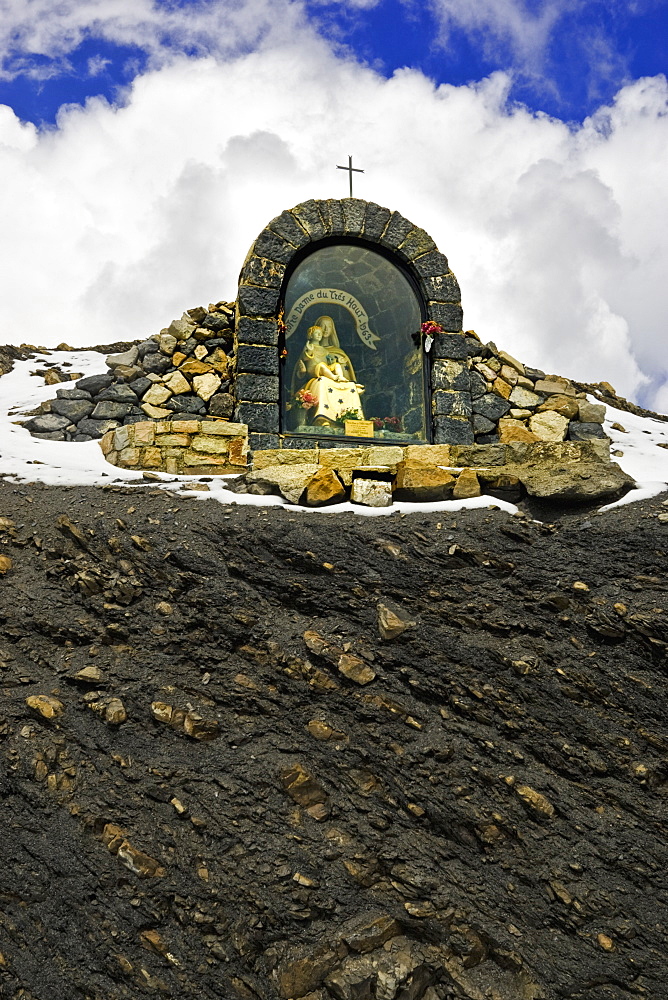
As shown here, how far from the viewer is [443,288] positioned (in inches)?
337

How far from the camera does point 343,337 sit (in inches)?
343

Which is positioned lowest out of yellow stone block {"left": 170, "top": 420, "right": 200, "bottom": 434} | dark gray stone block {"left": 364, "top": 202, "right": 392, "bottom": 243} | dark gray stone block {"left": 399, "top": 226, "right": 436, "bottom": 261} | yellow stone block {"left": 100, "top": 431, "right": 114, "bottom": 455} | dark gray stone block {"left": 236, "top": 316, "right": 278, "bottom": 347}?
yellow stone block {"left": 100, "top": 431, "right": 114, "bottom": 455}

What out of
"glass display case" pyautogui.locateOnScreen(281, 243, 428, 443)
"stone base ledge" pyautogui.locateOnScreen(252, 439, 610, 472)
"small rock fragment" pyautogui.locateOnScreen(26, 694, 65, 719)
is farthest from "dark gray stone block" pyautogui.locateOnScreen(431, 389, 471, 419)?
"small rock fragment" pyautogui.locateOnScreen(26, 694, 65, 719)

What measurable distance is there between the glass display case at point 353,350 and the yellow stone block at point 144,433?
154cm

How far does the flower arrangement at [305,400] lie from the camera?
818 cm

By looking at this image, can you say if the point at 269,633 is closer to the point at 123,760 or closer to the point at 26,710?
the point at 123,760

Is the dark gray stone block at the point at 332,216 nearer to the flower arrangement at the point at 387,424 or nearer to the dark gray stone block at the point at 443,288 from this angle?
the dark gray stone block at the point at 443,288

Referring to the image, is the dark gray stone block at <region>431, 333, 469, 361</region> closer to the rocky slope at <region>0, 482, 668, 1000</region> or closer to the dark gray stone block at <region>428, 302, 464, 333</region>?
the dark gray stone block at <region>428, 302, 464, 333</region>

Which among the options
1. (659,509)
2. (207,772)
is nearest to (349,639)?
(207,772)

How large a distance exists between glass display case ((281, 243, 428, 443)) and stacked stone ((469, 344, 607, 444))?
0.78 m

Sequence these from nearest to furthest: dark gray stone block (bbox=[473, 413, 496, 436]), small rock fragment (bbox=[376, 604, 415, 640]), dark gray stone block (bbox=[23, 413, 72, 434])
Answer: small rock fragment (bbox=[376, 604, 415, 640]) < dark gray stone block (bbox=[23, 413, 72, 434]) < dark gray stone block (bbox=[473, 413, 496, 436])

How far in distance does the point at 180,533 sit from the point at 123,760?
175cm

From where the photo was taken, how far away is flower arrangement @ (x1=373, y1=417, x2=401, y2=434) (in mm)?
8359

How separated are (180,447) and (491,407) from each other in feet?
12.3
